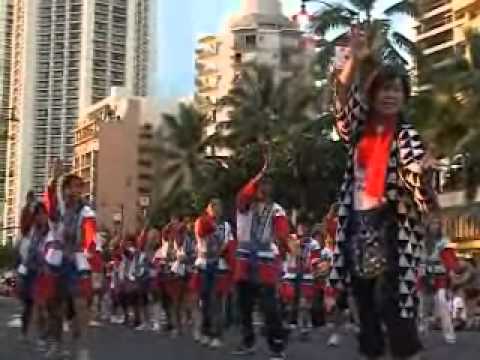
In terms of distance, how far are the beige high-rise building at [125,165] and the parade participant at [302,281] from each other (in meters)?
3.46

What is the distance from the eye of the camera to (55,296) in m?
9.68

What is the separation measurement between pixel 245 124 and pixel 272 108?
1.86m

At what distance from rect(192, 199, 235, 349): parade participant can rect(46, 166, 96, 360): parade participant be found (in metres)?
3.81

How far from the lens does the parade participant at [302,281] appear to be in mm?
16266

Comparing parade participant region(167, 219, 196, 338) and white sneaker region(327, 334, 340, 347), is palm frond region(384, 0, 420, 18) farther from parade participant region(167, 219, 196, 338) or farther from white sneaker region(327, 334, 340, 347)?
white sneaker region(327, 334, 340, 347)

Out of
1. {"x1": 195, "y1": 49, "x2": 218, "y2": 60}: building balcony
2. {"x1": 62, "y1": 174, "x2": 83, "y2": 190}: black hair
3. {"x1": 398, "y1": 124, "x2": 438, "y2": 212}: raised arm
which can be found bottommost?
{"x1": 398, "y1": 124, "x2": 438, "y2": 212}: raised arm

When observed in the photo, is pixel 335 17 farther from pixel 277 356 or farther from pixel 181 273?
pixel 277 356

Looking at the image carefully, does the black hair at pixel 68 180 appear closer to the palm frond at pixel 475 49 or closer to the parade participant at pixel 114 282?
the parade participant at pixel 114 282

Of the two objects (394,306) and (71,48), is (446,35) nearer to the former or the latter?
(71,48)

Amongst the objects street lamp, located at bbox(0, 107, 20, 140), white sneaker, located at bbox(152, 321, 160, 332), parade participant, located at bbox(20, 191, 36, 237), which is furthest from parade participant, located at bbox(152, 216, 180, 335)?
street lamp, located at bbox(0, 107, 20, 140)

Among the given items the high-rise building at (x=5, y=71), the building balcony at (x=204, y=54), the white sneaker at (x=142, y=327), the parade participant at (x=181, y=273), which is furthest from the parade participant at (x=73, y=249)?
the building balcony at (x=204, y=54)

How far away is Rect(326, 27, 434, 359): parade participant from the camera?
5.12 meters

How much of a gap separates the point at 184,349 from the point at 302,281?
434cm

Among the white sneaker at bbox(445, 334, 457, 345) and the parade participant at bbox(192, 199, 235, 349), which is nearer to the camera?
the parade participant at bbox(192, 199, 235, 349)
